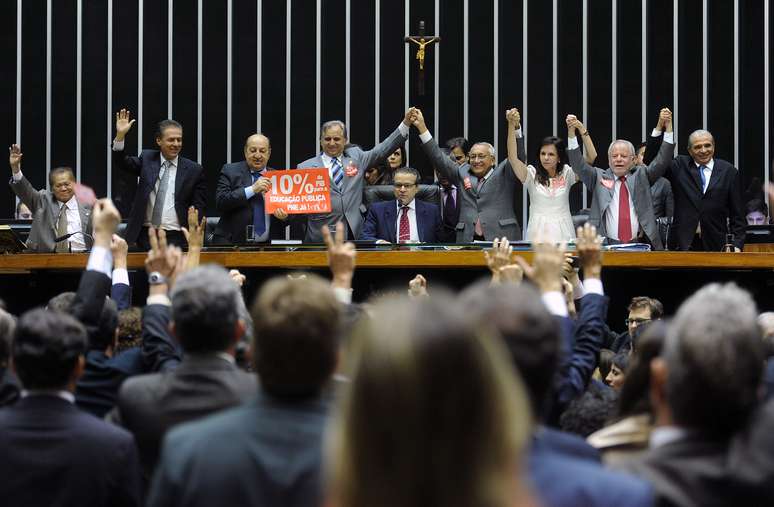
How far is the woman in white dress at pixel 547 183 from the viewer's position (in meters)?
7.81

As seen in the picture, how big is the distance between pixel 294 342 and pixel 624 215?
614 cm

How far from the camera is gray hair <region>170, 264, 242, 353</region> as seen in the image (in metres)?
2.70

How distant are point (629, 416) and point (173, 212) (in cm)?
614

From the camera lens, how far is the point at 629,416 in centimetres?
252

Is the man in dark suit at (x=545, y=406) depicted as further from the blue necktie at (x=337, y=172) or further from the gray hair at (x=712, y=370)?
the blue necktie at (x=337, y=172)

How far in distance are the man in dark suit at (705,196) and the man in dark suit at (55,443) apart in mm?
6313

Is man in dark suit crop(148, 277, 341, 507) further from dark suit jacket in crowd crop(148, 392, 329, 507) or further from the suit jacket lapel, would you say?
the suit jacket lapel

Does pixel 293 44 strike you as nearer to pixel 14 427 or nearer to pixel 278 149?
pixel 278 149

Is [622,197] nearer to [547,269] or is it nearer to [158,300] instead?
[547,269]

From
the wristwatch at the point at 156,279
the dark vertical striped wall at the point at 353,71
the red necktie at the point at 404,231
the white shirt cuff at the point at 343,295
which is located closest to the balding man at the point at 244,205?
the red necktie at the point at 404,231

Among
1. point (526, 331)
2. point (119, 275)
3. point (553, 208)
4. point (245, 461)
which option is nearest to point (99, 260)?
point (119, 275)

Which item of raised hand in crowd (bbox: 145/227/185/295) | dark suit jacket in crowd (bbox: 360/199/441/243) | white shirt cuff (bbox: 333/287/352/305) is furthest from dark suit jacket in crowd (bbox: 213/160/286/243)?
white shirt cuff (bbox: 333/287/352/305)

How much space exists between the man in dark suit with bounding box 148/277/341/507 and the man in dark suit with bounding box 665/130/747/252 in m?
6.54

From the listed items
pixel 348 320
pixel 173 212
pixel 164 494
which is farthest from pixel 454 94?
pixel 164 494
